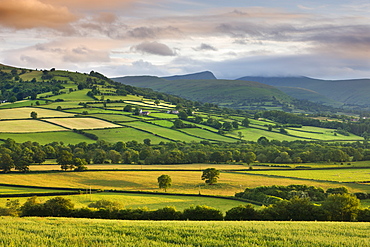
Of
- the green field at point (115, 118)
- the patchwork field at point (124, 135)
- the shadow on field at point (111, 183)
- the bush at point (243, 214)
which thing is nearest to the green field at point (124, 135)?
the patchwork field at point (124, 135)

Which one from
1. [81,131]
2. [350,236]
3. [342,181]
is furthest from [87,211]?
[81,131]

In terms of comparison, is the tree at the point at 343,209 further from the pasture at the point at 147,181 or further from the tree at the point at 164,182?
the tree at the point at 164,182

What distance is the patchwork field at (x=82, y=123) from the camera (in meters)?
172

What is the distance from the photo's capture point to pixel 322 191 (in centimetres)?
7800

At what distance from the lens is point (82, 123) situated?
582ft

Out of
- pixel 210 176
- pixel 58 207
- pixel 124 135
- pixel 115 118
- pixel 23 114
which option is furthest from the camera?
pixel 115 118

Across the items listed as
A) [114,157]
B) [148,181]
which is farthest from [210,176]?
[114,157]

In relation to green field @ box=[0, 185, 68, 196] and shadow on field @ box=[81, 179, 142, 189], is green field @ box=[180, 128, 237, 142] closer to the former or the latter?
shadow on field @ box=[81, 179, 142, 189]

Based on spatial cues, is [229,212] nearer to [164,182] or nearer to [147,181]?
[164,182]

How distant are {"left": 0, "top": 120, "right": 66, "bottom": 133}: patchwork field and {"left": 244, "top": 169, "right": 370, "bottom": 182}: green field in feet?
305

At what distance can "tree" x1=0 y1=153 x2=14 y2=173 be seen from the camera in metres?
97.9

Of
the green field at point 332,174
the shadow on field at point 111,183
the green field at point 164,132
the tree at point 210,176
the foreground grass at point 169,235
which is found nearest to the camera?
the foreground grass at point 169,235

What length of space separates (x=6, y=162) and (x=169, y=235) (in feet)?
260

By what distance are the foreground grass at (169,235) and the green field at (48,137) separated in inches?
4534
